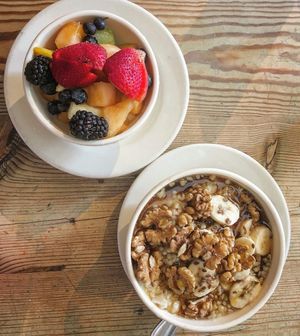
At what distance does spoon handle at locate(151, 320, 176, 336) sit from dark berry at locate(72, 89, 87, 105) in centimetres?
60

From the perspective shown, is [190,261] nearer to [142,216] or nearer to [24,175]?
[142,216]

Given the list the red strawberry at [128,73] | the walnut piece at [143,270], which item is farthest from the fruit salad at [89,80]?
the walnut piece at [143,270]

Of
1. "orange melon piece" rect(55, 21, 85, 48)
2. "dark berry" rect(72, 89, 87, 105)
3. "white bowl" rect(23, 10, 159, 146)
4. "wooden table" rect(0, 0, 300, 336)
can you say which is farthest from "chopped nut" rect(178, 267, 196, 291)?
"orange melon piece" rect(55, 21, 85, 48)

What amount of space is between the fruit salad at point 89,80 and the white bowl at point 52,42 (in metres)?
0.01

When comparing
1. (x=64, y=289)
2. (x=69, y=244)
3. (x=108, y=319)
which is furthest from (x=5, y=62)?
(x=108, y=319)

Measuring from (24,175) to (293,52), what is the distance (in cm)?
76

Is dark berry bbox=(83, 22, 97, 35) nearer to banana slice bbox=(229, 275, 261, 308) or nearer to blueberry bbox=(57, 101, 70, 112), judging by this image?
blueberry bbox=(57, 101, 70, 112)

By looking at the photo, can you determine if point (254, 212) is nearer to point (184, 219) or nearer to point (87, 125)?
point (184, 219)

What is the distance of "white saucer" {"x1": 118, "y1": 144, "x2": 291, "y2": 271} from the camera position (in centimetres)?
146

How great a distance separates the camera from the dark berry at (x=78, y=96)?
4.09ft

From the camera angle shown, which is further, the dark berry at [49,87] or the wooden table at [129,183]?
the wooden table at [129,183]

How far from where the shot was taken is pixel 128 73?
4.11 ft

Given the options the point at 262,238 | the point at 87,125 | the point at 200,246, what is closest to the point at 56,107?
the point at 87,125

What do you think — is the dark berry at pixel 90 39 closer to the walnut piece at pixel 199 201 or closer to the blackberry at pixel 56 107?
the blackberry at pixel 56 107
